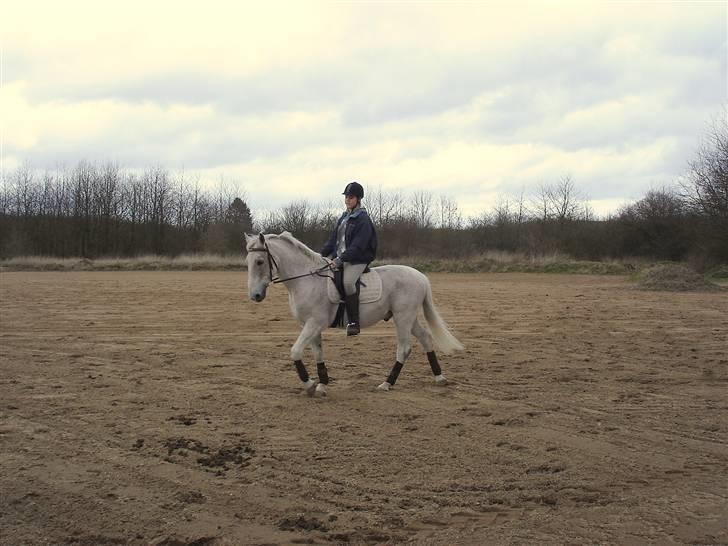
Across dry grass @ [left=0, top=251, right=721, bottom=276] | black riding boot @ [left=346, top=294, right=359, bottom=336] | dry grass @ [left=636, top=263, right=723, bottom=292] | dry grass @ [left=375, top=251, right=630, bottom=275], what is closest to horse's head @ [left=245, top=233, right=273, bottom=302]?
black riding boot @ [left=346, top=294, right=359, bottom=336]

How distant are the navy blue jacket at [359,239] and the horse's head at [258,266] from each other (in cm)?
94

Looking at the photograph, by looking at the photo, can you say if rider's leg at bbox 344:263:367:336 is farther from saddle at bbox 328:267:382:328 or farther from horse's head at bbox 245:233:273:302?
horse's head at bbox 245:233:273:302

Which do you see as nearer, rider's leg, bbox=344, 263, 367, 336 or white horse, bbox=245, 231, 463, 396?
white horse, bbox=245, 231, 463, 396

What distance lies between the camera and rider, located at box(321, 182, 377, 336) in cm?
733

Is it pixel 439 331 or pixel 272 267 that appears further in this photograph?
pixel 439 331

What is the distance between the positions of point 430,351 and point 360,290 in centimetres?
134

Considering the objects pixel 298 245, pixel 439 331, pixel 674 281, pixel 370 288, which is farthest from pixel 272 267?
pixel 674 281

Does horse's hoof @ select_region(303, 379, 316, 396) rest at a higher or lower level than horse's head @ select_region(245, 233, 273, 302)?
Result: lower

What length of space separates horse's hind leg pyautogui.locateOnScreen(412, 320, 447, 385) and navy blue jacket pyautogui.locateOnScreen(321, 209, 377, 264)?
131 centimetres

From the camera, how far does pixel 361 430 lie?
583 cm

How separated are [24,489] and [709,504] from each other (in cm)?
500

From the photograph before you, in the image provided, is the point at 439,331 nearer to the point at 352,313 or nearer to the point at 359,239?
the point at 352,313

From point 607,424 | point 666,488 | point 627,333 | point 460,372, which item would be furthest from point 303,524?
point 627,333

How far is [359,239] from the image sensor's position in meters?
7.32
